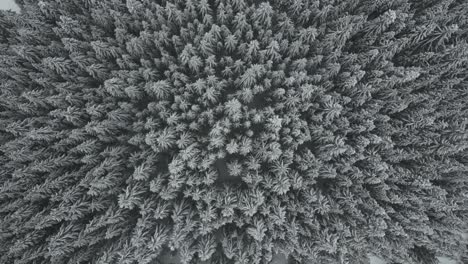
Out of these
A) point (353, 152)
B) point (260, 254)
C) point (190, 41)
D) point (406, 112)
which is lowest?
point (260, 254)

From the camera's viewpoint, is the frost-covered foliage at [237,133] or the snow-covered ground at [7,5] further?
the snow-covered ground at [7,5]

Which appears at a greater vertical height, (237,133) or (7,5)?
(7,5)

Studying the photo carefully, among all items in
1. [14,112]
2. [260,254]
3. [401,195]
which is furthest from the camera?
[14,112]

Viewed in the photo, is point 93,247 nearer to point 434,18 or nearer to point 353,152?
point 353,152

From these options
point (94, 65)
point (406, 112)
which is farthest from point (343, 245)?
point (94, 65)

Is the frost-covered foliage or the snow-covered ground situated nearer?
the frost-covered foliage

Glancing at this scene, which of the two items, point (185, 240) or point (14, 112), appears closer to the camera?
point (185, 240)

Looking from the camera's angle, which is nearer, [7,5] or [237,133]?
[237,133]

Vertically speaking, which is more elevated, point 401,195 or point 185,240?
point 401,195
